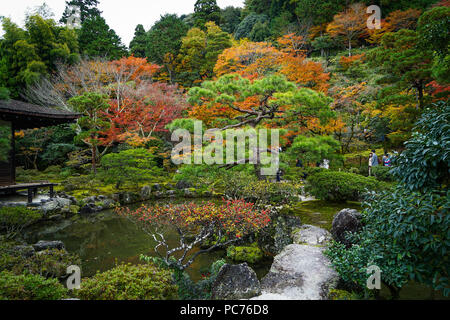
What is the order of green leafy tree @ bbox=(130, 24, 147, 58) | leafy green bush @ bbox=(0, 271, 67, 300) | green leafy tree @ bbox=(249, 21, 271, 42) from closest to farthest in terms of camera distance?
1. leafy green bush @ bbox=(0, 271, 67, 300)
2. green leafy tree @ bbox=(130, 24, 147, 58)
3. green leafy tree @ bbox=(249, 21, 271, 42)

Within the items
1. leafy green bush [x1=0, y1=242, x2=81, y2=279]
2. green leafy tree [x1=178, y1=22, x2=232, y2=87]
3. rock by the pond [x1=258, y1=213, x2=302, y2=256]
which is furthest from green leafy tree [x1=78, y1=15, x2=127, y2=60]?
rock by the pond [x1=258, y1=213, x2=302, y2=256]

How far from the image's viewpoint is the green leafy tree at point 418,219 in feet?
7.05

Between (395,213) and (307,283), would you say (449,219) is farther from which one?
(307,283)

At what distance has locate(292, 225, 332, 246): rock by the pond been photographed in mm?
4590

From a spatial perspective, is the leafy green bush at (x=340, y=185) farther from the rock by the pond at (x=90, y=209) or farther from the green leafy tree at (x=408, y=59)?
the rock by the pond at (x=90, y=209)

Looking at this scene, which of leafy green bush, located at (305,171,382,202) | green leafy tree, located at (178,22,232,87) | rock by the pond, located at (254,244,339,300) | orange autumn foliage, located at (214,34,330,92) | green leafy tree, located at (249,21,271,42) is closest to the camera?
rock by the pond, located at (254,244,339,300)

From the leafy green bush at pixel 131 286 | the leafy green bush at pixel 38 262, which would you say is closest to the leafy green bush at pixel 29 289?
the leafy green bush at pixel 131 286

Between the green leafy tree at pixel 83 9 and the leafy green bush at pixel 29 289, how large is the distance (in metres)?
28.2

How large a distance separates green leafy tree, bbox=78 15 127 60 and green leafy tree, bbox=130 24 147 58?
2311 mm

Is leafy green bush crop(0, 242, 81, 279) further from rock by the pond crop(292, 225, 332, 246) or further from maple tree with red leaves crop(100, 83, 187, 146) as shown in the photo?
maple tree with red leaves crop(100, 83, 187, 146)

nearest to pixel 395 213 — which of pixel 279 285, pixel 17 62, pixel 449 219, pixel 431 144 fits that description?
pixel 449 219

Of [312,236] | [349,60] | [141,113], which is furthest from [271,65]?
[312,236]

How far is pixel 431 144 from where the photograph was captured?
2.30m

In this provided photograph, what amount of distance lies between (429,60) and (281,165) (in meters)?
5.53
